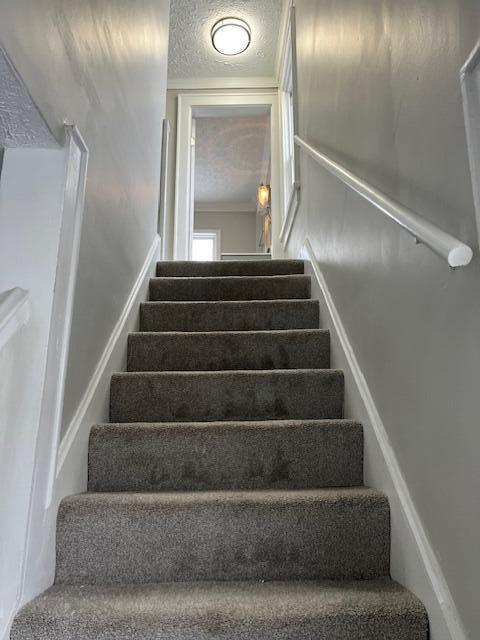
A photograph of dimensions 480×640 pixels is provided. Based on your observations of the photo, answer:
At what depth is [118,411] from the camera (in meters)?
1.67

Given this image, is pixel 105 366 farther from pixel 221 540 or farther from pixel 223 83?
pixel 223 83

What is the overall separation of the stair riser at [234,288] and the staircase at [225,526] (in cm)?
82

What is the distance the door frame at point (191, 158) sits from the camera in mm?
4278

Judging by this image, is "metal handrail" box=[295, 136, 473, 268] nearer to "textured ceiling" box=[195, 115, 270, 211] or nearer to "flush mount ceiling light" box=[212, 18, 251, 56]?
"flush mount ceiling light" box=[212, 18, 251, 56]

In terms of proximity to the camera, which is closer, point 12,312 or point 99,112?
point 12,312

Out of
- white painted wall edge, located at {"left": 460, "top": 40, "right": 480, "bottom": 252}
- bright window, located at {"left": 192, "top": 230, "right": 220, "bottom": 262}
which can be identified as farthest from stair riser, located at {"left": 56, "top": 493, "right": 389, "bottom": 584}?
bright window, located at {"left": 192, "top": 230, "right": 220, "bottom": 262}

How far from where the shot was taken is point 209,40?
13.5 feet

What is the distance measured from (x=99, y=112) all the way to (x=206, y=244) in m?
5.76

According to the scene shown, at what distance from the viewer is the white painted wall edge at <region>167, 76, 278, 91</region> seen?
4562mm

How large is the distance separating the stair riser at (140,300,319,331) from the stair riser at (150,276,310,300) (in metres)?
0.25

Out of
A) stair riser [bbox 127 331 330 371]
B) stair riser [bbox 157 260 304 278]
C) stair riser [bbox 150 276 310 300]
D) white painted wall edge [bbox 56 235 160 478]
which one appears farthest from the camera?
stair riser [bbox 157 260 304 278]

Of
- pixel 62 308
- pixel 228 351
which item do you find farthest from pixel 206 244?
pixel 62 308

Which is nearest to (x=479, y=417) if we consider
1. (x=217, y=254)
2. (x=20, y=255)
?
(x=20, y=255)

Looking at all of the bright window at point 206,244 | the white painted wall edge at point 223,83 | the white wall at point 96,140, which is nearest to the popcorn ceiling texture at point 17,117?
the white wall at point 96,140
